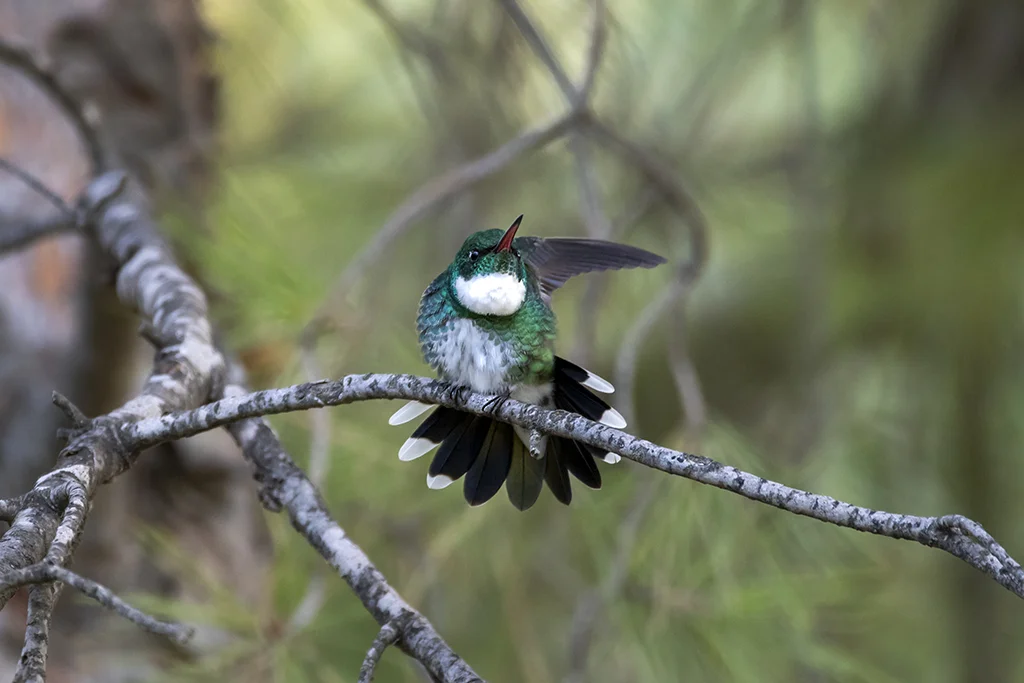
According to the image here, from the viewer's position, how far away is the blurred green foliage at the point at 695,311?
2.04 m

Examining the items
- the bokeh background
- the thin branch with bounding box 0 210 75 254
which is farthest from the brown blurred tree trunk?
the thin branch with bounding box 0 210 75 254

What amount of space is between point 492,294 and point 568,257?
28cm

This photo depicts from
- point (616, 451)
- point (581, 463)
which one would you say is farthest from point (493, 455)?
point (616, 451)

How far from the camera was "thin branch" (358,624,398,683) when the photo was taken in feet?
2.83

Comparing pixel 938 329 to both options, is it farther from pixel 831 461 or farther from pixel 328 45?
pixel 328 45

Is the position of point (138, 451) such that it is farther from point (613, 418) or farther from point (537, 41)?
point (537, 41)

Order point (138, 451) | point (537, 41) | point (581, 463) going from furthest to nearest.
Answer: point (537, 41), point (581, 463), point (138, 451)

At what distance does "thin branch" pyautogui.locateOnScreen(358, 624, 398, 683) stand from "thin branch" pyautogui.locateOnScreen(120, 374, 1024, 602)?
191 millimetres

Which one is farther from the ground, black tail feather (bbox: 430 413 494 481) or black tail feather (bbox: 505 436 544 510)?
black tail feather (bbox: 430 413 494 481)

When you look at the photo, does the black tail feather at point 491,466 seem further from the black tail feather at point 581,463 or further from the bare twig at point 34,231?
the bare twig at point 34,231

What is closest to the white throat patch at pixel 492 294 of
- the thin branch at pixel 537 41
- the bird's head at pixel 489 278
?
the bird's head at pixel 489 278

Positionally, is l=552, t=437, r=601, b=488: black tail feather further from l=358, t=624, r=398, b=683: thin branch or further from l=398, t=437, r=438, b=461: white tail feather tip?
l=358, t=624, r=398, b=683: thin branch

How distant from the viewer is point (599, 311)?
8.96 ft

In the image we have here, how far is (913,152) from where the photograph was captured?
2.72 meters
